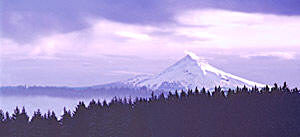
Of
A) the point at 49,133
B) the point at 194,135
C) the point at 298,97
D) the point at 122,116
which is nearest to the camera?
the point at 49,133

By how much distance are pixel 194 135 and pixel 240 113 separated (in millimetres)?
10204

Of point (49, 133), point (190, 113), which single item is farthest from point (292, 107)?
point (49, 133)

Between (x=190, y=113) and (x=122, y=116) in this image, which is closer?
(x=122, y=116)

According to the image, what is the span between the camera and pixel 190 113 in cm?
10850

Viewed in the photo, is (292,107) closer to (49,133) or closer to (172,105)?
(172,105)

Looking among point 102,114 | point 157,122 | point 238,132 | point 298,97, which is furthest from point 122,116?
point 298,97

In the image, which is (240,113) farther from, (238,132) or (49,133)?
(49,133)

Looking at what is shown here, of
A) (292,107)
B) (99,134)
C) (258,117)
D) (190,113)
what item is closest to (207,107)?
(190,113)

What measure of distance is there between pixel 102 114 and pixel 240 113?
92.8ft

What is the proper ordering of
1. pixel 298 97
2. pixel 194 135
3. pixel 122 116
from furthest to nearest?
1. pixel 298 97
2. pixel 194 135
3. pixel 122 116

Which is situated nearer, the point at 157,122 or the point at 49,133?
the point at 49,133

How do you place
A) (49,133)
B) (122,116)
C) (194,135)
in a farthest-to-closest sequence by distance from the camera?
(194,135), (122,116), (49,133)

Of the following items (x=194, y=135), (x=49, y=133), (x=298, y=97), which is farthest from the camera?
(x=298, y=97)

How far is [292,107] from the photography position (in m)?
111
